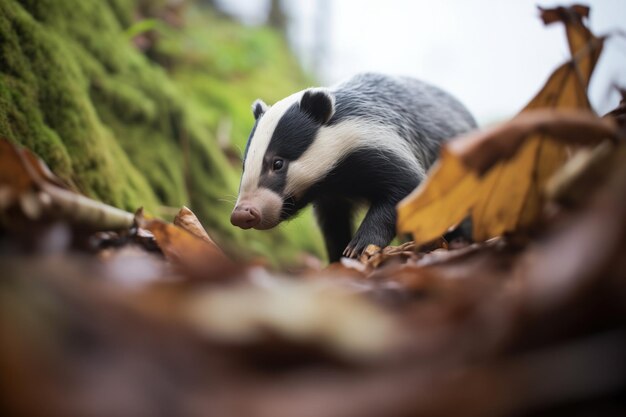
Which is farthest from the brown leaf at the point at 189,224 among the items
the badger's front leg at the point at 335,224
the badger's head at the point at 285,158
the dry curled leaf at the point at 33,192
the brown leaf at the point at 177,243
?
the badger's front leg at the point at 335,224

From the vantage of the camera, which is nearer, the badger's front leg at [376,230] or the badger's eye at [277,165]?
the badger's front leg at [376,230]

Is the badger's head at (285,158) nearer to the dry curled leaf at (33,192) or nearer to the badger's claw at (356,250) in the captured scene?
the badger's claw at (356,250)

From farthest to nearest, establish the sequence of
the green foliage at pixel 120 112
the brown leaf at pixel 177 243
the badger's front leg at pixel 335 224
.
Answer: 1. the badger's front leg at pixel 335 224
2. the green foliage at pixel 120 112
3. the brown leaf at pixel 177 243

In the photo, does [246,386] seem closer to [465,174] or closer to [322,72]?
[465,174]

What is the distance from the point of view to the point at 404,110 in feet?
9.36

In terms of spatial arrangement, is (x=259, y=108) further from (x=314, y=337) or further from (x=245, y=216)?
(x=314, y=337)

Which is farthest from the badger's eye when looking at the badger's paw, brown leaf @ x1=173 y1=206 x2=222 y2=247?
brown leaf @ x1=173 y1=206 x2=222 y2=247

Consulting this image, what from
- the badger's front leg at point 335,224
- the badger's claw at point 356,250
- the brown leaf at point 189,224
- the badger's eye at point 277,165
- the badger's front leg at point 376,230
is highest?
the badger's front leg at point 335,224

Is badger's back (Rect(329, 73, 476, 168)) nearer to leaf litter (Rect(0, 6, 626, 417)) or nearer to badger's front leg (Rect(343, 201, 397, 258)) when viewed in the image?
badger's front leg (Rect(343, 201, 397, 258))

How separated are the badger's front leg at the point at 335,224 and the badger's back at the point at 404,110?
0.54m

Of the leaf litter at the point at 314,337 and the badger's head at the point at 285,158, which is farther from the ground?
the badger's head at the point at 285,158

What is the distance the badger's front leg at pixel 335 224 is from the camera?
2984 mm

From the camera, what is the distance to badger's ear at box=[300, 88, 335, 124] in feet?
8.25

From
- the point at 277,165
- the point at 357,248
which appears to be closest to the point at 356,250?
the point at 357,248
